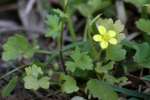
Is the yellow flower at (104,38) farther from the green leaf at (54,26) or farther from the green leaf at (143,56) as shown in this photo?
the green leaf at (54,26)

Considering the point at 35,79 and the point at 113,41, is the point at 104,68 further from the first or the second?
the point at 35,79

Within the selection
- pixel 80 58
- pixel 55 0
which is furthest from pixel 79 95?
pixel 55 0

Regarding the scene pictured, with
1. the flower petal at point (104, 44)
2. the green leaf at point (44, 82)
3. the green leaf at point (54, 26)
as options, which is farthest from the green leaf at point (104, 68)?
the green leaf at point (54, 26)

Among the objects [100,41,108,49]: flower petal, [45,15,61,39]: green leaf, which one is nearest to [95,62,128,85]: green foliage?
[100,41,108,49]: flower petal

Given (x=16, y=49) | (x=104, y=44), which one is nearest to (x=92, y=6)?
(x=16, y=49)

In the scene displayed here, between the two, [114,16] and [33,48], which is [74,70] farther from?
[114,16]

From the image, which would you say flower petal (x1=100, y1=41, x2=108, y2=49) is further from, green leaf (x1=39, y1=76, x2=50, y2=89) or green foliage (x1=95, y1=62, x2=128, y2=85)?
green leaf (x1=39, y1=76, x2=50, y2=89)
